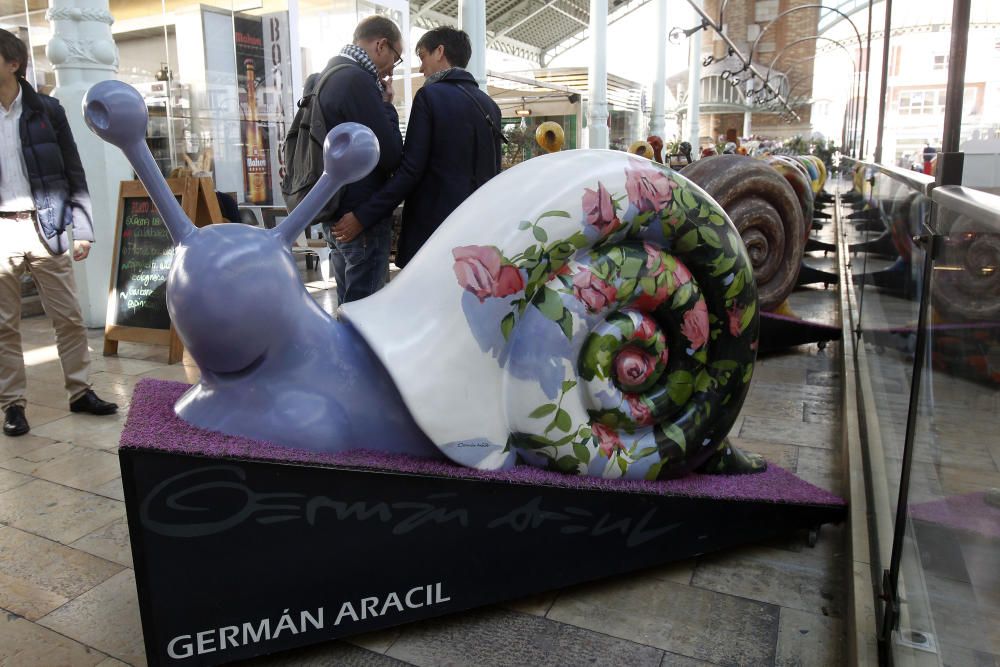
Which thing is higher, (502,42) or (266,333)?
(502,42)

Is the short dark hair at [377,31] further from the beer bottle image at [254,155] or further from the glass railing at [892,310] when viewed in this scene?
the beer bottle image at [254,155]

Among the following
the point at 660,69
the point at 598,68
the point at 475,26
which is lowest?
the point at 475,26

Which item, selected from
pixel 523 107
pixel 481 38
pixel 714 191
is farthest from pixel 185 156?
pixel 523 107

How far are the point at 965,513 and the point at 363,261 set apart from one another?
2.28 meters

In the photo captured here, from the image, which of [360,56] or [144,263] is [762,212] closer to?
[360,56]

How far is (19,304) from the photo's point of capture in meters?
3.50

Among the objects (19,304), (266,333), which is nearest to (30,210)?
(19,304)

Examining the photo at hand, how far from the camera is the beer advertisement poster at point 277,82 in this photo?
8180 millimetres

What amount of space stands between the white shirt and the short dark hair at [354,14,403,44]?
159 centimetres

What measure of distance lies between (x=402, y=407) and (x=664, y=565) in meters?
0.95

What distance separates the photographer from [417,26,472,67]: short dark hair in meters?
3.09

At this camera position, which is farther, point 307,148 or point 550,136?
point 550,136

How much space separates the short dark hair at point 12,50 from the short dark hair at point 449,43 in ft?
5.63

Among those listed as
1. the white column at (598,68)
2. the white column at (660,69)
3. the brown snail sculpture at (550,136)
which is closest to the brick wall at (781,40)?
the white column at (660,69)
